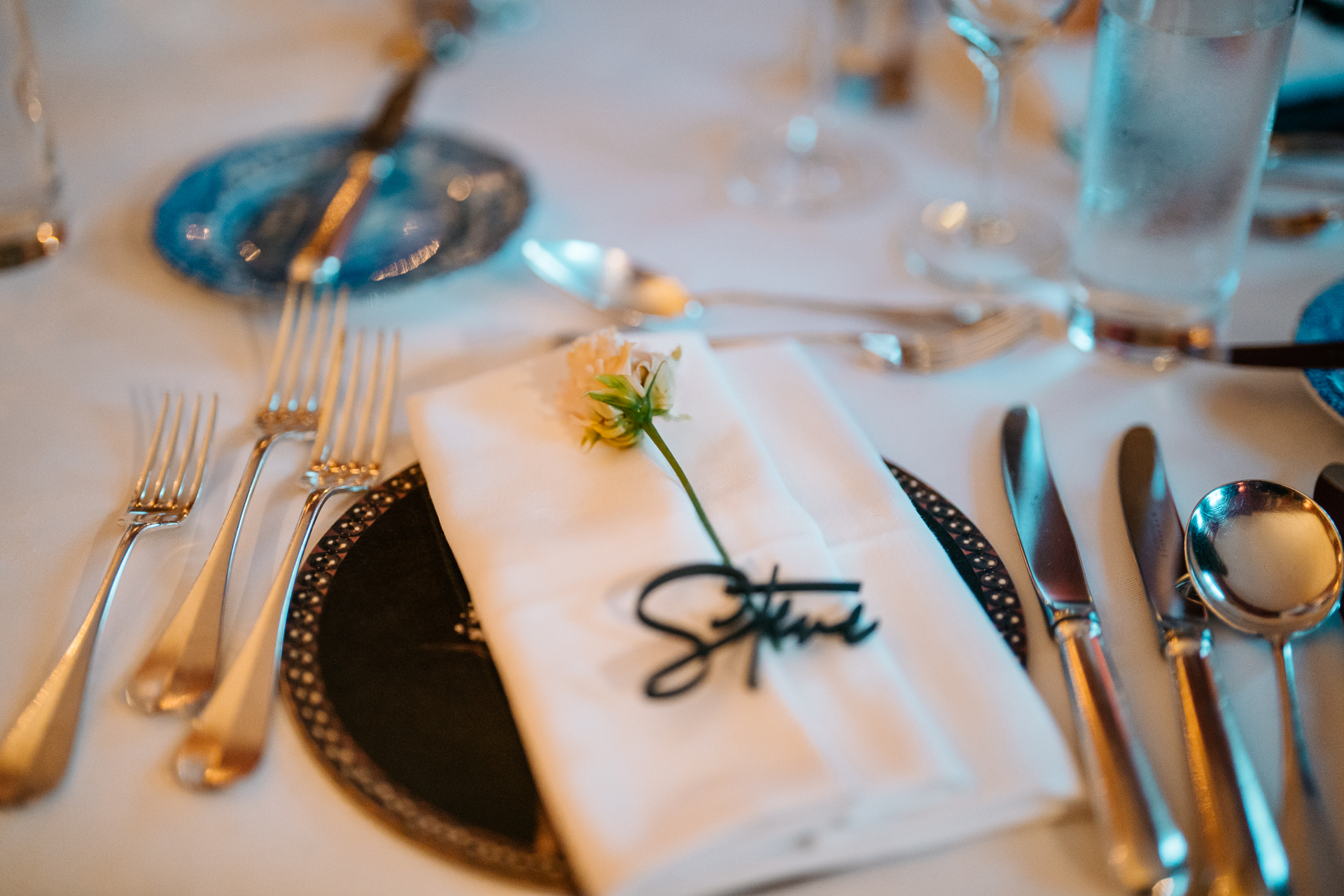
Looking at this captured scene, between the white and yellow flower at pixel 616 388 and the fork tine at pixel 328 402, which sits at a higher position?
the white and yellow flower at pixel 616 388

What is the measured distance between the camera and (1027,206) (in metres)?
0.95

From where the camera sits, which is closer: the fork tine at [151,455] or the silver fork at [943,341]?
the fork tine at [151,455]

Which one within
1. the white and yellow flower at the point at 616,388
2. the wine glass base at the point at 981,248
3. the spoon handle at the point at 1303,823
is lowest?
the spoon handle at the point at 1303,823

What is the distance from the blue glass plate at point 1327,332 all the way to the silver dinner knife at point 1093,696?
0.18 metres

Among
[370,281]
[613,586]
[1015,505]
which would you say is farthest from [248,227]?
[1015,505]

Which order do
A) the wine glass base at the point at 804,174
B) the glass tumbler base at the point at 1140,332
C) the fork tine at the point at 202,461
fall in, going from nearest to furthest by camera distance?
the fork tine at the point at 202,461, the glass tumbler base at the point at 1140,332, the wine glass base at the point at 804,174

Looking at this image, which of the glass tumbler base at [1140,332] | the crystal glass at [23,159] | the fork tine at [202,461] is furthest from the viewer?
the crystal glass at [23,159]

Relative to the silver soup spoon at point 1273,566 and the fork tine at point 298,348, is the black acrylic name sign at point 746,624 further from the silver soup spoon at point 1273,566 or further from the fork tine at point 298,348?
the fork tine at point 298,348

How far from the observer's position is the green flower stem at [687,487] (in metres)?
0.52

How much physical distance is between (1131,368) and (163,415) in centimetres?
68

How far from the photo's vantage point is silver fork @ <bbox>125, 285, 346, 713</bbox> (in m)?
0.52

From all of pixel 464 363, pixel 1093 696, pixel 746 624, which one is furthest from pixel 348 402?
pixel 1093 696

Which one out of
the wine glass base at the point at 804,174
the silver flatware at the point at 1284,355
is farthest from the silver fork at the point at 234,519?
the silver flatware at the point at 1284,355

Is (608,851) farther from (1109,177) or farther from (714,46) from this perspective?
(714,46)
